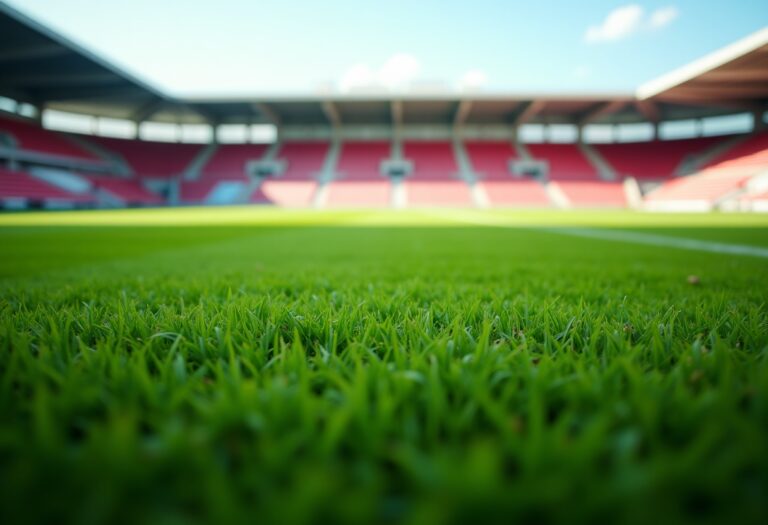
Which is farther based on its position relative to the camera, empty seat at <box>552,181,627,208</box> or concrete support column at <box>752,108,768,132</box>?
empty seat at <box>552,181,627,208</box>

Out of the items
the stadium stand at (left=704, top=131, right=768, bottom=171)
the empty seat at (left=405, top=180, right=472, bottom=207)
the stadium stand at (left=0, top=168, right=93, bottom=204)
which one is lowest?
the stadium stand at (left=0, top=168, right=93, bottom=204)

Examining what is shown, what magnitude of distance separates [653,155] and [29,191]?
150ft

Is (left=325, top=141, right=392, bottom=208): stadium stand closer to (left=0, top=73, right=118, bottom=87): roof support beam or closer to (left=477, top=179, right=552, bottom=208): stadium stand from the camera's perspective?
(left=477, top=179, right=552, bottom=208): stadium stand

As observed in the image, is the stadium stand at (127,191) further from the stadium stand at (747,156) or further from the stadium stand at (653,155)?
the stadium stand at (747,156)

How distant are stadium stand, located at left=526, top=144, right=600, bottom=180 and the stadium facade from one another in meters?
0.18

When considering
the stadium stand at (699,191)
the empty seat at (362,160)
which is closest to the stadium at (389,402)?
the stadium stand at (699,191)

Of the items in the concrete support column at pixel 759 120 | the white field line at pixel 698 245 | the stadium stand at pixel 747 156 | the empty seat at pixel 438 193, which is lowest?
the white field line at pixel 698 245

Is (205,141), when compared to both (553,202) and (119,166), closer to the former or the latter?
(119,166)

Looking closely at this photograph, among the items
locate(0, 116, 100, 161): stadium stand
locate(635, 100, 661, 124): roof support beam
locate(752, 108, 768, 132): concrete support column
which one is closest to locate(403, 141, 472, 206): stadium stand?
locate(635, 100, 661, 124): roof support beam

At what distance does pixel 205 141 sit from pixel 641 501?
45084 mm

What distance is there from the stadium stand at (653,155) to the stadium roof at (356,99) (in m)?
2.52

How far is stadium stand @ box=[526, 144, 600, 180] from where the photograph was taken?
1271 inches

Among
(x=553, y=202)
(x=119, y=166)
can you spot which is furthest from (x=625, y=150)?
(x=119, y=166)

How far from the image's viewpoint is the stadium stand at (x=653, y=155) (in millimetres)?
30328
